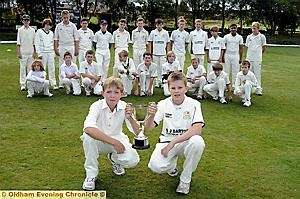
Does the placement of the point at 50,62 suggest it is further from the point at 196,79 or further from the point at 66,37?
the point at 196,79

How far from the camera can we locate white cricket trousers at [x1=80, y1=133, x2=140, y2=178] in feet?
13.4

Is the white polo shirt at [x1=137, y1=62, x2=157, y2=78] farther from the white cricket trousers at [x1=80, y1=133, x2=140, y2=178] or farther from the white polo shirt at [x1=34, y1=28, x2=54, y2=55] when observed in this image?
the white cricket trousers at [x1=80, y1=133, x2=140, y2=178]

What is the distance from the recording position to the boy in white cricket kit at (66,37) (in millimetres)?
9828

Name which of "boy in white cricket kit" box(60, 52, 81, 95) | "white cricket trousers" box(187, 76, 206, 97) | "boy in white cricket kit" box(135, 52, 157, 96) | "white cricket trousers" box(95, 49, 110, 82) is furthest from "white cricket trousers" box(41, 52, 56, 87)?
"white cricket trousers" box(187, 76, 206, 97)

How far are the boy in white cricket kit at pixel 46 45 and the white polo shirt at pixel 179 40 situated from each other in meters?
2.88

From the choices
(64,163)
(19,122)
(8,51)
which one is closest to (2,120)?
(19,122)

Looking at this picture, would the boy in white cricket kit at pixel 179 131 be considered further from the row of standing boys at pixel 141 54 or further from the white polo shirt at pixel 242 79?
the white polo shirt at pixel 242 79

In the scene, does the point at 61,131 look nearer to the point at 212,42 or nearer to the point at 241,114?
the point at 241,114

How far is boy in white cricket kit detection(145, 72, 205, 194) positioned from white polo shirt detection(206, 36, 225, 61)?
236 inches

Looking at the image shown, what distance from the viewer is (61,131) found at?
6254 millimetres

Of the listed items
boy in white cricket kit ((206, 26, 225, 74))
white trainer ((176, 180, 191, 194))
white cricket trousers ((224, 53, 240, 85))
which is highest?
boy in white cricket kit ((206, 26, 225, 74))

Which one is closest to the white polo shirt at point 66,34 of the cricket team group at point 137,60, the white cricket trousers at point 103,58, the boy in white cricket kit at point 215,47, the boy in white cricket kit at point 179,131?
the cricket team group at point 137,60

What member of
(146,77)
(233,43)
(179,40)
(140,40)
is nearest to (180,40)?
(179,40)

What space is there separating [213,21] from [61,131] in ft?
95.5
